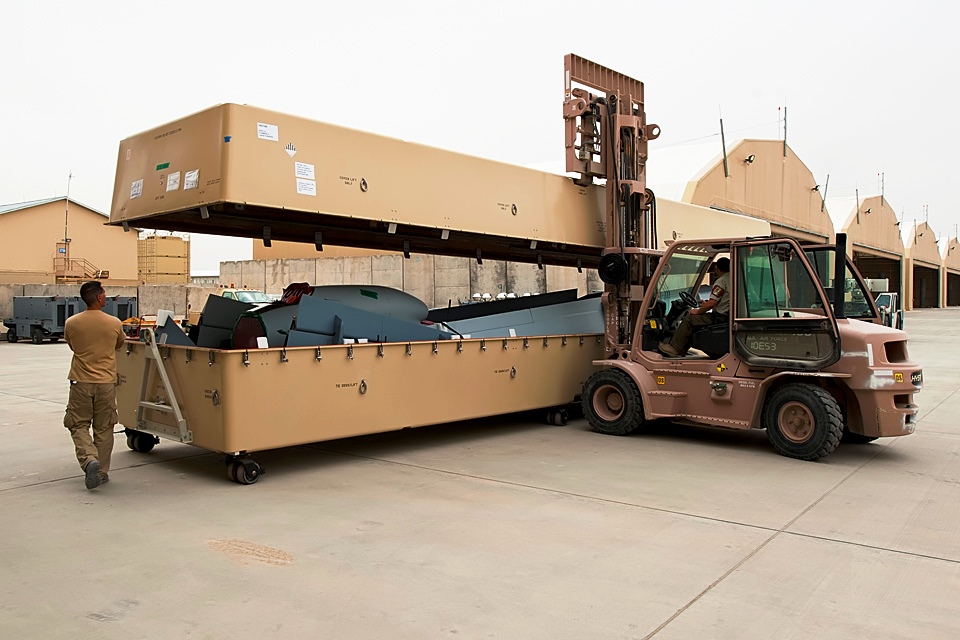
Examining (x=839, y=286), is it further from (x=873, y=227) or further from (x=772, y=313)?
(x=873, y=227)

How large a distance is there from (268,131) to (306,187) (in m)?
0.55

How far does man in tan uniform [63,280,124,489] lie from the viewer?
607 centimetres

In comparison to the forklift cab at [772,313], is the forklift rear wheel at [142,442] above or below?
below

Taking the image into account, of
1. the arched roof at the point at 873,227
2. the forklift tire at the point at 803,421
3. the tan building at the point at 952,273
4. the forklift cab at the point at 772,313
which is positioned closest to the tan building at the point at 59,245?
the forklift cab at the point at 772,313

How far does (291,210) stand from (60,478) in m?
3.06

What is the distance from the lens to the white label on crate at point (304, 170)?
6.57 m

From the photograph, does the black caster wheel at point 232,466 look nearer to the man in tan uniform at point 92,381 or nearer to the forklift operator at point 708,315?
the man in tan uniform at point 92,381

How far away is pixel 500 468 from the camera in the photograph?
23.0 feet

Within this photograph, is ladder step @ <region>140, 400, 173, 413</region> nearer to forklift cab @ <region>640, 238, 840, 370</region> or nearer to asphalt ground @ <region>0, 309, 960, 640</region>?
asphalt ground @ <region>0, 309, 960, 640</region>

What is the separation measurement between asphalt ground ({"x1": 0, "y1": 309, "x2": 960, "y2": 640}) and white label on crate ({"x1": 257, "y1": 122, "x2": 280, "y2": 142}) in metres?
2.88

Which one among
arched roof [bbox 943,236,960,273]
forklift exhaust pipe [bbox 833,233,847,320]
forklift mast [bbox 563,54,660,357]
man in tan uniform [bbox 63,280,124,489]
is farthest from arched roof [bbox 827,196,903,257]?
man in tan uniform [bbox 63,280,124,489]

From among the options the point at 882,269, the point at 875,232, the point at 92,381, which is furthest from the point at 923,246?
the point at 92,381

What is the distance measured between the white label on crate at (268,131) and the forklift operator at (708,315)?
4631 millimetres

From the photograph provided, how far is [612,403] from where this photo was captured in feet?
29.2
